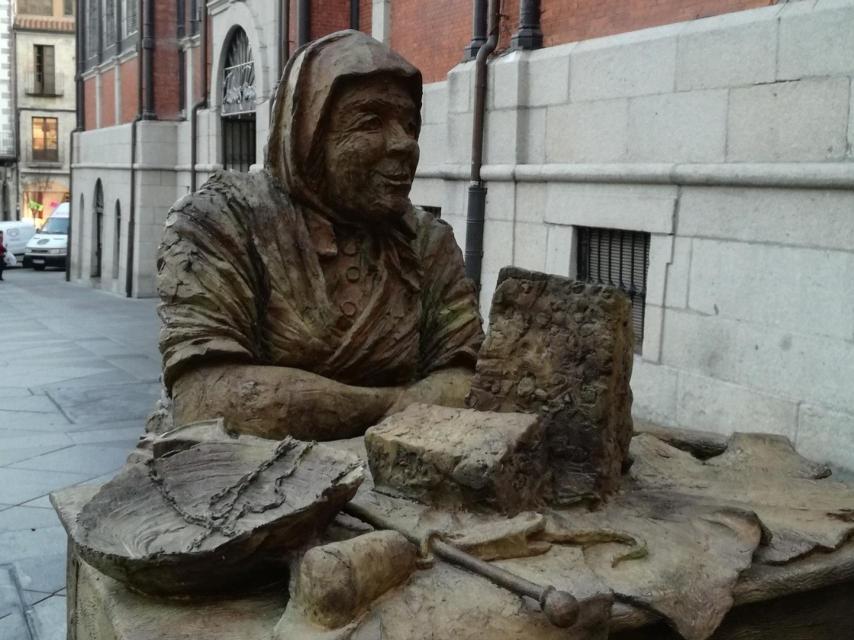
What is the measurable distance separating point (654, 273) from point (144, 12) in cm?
1431

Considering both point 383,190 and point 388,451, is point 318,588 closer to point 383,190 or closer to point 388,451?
point 388,451

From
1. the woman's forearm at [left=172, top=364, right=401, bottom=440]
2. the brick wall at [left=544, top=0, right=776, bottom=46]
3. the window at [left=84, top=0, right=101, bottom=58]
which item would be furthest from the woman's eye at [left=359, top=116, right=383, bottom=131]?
the window at [left=84, top=0, right=101, bottom=58]

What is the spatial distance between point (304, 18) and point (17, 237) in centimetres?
1795

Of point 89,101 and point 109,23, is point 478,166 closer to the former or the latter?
point 109,23

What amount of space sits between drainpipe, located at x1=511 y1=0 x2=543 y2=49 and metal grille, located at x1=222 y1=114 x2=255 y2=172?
28.8 feet

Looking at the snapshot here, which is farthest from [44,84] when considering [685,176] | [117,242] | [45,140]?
[685,176]

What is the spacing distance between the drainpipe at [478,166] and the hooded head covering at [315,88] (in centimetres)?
505

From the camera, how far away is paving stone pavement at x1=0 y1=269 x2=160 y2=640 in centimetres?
416

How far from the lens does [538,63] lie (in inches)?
286

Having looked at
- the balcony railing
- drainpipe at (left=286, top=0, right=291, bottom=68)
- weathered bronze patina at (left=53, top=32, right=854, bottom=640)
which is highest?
the balcony railing

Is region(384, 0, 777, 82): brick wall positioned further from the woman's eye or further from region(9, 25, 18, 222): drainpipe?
region(9, 25, 18, 222): drainpipe

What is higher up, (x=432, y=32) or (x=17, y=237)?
(x=432, y=32)

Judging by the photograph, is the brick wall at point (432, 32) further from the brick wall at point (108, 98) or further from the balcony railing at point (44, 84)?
the balcony railing at point (44, 84)

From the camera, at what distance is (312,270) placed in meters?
2.71
